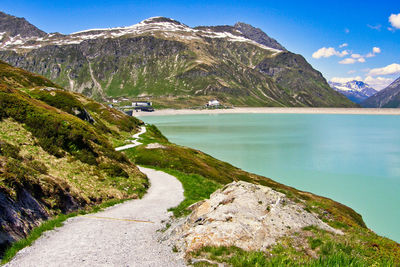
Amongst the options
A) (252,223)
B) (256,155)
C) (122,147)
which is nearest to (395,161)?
(256,155)

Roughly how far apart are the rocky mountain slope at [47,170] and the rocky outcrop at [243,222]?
788 centimetres

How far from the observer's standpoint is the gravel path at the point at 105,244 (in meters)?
11.2

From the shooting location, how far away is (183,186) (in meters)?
31.3

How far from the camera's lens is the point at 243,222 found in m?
13.1

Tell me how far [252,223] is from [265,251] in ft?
5.83

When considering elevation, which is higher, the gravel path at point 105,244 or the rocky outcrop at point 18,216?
the rocky outcrop at point 18,216

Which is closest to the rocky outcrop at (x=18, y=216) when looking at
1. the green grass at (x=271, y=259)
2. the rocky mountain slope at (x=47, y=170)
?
the rocky mountain slope at (x=47, y=170)

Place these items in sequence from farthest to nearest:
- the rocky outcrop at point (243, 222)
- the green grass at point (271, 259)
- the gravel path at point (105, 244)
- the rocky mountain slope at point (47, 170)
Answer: the rocky mountain slope at point (47, 170) < the rocky outcrop at point (243, 222) < the gravel path at point (105, 244) < the green grass at point (271, 259)

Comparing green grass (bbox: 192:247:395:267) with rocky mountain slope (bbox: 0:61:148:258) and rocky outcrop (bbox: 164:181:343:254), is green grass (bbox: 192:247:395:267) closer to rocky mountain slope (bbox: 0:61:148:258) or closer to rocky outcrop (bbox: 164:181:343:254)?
rocky outcrop (bbox: 164:181:343:254)

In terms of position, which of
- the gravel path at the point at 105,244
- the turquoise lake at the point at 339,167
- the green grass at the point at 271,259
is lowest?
the turquoise lake at the point at 339,167

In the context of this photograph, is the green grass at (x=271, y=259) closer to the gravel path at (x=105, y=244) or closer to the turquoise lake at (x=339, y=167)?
the gravel path at (x=105, y=244)

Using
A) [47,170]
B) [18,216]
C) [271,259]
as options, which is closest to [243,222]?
[271,259]

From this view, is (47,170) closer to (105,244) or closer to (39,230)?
(39,230)

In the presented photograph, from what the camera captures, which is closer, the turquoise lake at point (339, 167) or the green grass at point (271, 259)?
the green grass at point (271, 259)
